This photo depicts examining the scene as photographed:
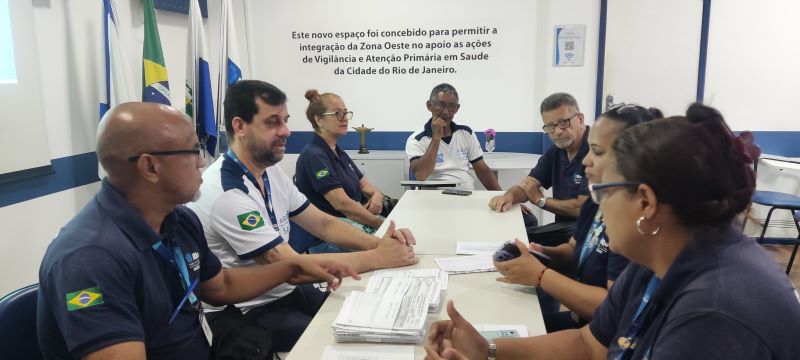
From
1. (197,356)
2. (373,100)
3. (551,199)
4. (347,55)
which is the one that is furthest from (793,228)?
(197,356)

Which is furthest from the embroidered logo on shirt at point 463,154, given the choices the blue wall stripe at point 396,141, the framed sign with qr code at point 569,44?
the framed sign with qr code at point 569,44

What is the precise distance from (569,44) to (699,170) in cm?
397

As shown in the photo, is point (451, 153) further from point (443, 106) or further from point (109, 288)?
point (109, 288)

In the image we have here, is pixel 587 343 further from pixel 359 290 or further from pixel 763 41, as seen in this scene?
pixel 763 41

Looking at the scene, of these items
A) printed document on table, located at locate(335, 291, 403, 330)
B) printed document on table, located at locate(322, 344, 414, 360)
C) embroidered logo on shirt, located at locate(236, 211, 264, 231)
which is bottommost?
printed document on table, located at locate(322, 344, 414, 360)

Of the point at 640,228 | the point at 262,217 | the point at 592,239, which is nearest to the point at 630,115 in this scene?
the point at 592,239

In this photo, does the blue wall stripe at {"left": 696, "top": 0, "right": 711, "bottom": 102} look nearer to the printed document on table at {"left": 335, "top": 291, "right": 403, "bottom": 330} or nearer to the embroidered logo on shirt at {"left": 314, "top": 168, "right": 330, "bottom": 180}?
the embroidered logo on shirt at {"left": 314, "top": 168, "right": 330, "bottom": 180}

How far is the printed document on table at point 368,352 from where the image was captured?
122 centimetres

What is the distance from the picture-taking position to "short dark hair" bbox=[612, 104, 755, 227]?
0.81 metres

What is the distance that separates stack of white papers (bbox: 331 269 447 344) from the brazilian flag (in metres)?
2.47

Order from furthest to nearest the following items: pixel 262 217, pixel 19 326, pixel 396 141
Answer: pixel 396 141
pixel 262 217
pixel 19 326

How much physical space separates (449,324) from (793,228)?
4545 mm

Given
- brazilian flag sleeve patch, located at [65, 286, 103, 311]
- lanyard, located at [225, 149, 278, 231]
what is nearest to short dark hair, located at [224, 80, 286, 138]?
lanyard, located at [225, 149, 278, 231]

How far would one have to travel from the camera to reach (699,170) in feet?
2.64
